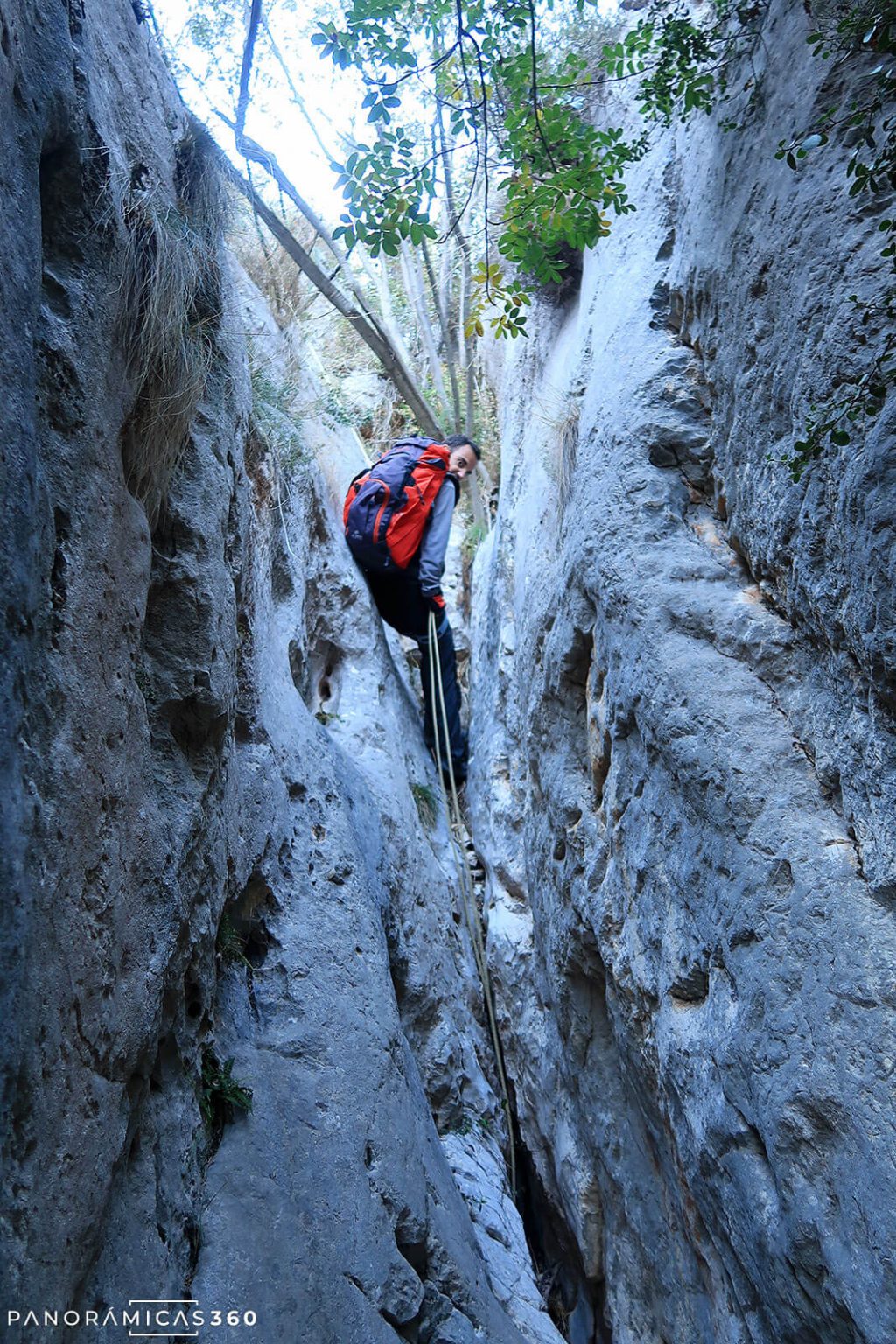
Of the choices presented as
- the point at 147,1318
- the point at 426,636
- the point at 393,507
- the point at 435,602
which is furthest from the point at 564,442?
the point at 147,1318

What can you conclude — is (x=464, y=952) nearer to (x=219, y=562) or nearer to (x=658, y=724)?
(x=658, y=724)

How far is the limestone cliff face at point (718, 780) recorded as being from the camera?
2.09 metres

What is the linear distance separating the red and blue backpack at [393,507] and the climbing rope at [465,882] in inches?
21.6

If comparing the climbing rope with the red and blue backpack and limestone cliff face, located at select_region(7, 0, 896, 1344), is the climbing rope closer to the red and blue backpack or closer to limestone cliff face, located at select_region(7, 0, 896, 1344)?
limestone cliff face, located at select_region(7, 0, 896, 1344)

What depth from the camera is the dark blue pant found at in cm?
632

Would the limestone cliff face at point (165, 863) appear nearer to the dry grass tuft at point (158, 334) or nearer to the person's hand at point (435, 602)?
the dry grass tuft at point (158, 334)

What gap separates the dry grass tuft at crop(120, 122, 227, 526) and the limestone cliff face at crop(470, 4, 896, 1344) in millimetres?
1664

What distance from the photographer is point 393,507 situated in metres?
5.93

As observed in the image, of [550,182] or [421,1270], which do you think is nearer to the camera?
[421,1270]

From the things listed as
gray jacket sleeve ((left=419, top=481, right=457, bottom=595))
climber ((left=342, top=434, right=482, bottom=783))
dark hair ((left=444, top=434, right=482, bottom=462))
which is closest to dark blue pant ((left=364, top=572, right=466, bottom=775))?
climber ((left=342, top=434, right=482, bottom=783))

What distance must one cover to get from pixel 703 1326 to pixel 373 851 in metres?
2.08

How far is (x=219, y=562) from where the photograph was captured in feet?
9.89

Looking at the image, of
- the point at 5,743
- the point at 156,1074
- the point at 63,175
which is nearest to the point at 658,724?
the point at 156,1074

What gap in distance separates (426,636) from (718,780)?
3883 millimetres
